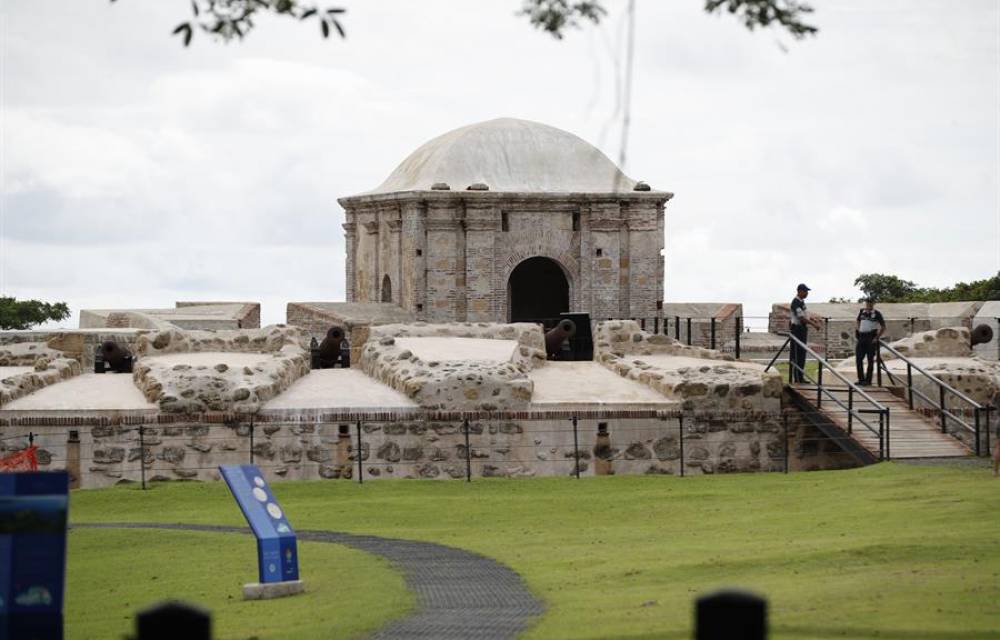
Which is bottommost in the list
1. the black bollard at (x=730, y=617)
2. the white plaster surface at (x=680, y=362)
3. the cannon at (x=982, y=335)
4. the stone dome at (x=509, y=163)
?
the white plaster surface at (x=680, y=362)

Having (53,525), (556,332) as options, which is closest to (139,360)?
(556,332)

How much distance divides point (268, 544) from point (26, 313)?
191ft

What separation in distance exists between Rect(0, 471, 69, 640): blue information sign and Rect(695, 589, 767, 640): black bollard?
484 centimetres

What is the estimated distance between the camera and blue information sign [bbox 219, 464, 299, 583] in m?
14.7

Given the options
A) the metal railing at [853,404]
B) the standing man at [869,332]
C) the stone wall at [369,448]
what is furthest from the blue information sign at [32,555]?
the standing man at [869,332]

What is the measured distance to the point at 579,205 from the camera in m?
44.2

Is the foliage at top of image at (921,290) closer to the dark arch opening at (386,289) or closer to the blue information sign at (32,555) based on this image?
the dark arch opening at (386,289)

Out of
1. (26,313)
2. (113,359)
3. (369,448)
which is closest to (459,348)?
(369,448)

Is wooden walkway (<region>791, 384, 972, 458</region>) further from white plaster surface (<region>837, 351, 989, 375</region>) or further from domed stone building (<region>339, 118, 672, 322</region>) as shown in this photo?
domed stone building (<region>339, 118, 672, 322</region>)

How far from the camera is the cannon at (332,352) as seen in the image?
108ft

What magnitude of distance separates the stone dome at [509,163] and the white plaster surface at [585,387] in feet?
43.0

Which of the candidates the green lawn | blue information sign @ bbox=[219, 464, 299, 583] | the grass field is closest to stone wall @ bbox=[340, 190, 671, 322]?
the grass field

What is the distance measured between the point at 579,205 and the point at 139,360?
16.7 m

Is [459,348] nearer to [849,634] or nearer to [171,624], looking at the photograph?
[849,634]
